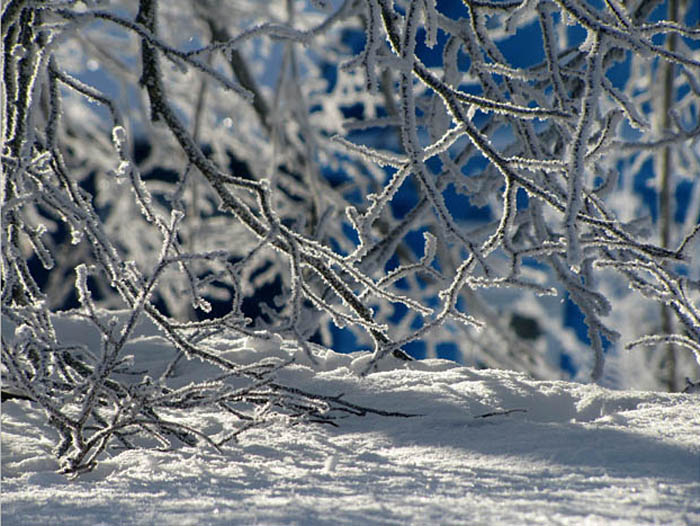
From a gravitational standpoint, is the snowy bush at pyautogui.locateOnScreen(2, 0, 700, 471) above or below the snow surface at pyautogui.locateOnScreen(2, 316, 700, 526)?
above

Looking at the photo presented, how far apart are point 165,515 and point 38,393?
56 cm

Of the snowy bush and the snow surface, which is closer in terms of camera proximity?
the snow surface

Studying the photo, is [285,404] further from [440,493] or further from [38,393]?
[440,493]

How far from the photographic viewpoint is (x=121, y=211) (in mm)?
4680

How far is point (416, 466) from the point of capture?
1.39 m

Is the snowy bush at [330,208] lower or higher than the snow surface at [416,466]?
higher

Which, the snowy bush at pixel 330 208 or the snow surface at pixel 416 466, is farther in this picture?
the snowy bush at pixel 330 208

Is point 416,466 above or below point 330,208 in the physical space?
below

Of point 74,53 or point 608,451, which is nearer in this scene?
point 608,451

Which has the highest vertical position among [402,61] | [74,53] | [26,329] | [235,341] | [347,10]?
[74,53]

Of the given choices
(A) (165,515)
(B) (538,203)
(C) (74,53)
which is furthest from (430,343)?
(A) (165,515)

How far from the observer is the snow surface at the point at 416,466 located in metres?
1.07

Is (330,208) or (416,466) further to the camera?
(330,208)

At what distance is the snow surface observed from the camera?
1.07 metres
